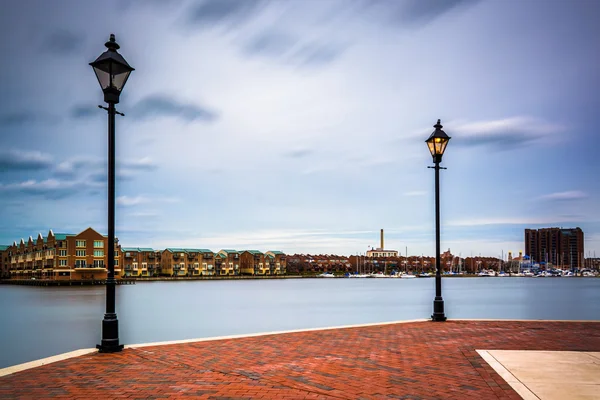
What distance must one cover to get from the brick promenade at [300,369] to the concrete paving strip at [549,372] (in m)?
0.25

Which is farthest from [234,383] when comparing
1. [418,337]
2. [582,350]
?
[582,350]

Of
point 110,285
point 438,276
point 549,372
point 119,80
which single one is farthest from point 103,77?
point 438,276

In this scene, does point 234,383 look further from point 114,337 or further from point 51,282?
point 51,282

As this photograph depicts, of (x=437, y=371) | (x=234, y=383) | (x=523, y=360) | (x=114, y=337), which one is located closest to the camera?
(x=234, y=383)

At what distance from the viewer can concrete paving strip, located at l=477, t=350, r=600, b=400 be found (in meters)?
7.57

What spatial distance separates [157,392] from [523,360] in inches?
263

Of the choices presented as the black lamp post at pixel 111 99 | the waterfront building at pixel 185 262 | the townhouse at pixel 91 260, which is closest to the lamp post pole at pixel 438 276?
the black lamp post at pixel 111 99

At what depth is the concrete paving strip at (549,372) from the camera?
7.57m

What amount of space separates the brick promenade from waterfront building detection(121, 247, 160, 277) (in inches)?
6538

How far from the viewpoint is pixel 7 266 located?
181 metres

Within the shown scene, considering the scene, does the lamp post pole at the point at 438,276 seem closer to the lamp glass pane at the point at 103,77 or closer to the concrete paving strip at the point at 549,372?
the concrete paving strip at the point at 549,372

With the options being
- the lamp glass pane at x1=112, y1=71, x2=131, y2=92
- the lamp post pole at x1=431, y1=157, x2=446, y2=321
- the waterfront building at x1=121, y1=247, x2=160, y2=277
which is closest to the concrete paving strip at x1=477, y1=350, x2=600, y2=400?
the lamp post pole at x1=431, y1=157, x2=446, y2=321

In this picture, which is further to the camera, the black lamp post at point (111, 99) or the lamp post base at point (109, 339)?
the black lamp post at point (111, 99)

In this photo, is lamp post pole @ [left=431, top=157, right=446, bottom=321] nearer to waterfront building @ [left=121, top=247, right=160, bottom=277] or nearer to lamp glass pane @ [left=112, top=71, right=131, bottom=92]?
lamp glass pane @ [left=112, top=71, right=131, bottom=92]
